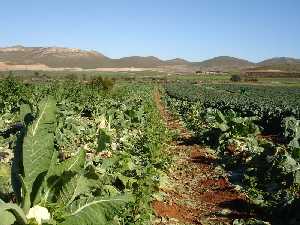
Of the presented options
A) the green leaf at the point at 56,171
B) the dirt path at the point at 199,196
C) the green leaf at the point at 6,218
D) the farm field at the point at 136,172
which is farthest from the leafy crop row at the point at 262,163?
the green leaf at the point at 6,218

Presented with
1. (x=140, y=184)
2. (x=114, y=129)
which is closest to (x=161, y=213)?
(x=140, y=184)

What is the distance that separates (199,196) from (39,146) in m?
5.20

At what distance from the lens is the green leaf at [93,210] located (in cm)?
378

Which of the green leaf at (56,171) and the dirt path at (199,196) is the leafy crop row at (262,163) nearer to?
the dirt path at (199,196)

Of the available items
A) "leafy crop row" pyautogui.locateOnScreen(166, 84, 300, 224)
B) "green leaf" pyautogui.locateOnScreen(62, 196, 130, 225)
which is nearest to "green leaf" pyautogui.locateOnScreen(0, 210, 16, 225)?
"green leaf" pyautogui.locateOnScreen(62, 196, 130, 225)

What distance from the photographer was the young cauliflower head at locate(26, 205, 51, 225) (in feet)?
12.2

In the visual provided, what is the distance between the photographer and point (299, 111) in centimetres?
2161

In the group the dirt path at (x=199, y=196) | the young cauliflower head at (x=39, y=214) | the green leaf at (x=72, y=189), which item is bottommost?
the dirt path at (x=199, y=196)

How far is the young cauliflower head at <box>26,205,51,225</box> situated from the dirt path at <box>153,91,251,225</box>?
302 cm

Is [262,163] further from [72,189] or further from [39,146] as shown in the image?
[39,146]

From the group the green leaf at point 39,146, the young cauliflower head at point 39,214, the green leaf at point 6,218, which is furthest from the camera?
the green leaf at point 39,146

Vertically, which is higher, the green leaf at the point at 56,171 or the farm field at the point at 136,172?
the green leaf at the point at 56,171

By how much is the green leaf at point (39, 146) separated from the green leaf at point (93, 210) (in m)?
0.42

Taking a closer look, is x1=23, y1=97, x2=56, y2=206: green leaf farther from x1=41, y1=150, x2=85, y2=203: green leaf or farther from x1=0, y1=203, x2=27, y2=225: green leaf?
x1=0, y1=203, x2=27, y2=225: green leaf
